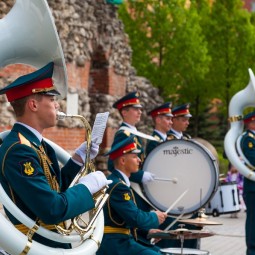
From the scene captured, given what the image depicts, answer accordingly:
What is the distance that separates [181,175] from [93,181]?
3.36m

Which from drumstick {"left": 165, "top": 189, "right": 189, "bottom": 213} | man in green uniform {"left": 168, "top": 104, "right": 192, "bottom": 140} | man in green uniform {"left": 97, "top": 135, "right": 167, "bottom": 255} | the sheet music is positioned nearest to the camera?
the sheet music

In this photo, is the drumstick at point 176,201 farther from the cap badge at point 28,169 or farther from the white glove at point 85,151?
the cap badge at point 28,169

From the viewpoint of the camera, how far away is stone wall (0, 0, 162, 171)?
1200 cm

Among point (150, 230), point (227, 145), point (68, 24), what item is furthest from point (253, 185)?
point (68, 24)

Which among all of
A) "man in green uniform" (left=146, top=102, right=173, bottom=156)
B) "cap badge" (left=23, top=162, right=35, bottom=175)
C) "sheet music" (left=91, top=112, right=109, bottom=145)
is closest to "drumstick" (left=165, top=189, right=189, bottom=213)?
"man in green uniform" (left=146, top=102, right=173, bottom=156)

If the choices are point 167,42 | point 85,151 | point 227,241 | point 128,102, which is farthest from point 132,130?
point 167,42

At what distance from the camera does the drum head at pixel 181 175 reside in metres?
6.50

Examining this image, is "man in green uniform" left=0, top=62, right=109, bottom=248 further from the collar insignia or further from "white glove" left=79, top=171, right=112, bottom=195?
the collar insignia

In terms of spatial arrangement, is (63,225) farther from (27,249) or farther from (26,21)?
(26,21)

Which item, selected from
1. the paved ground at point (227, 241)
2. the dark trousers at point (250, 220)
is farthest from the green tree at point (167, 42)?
the dark trousers at point (250, 220)

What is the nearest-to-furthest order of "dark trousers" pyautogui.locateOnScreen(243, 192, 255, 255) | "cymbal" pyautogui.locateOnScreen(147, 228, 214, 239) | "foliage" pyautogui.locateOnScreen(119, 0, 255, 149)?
"cymbal" pyautogui.locateOnScreen(147, 228, 214, 239) → "dark trousers" pyautogui.locateOnScreen(243, 192, 255, 255) → "foliage" pyautogui.locateOnScreen(119, 0, 255, 149)

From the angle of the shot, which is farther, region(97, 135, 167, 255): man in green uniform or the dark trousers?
the dark trousers

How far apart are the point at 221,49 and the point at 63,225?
2376 cm

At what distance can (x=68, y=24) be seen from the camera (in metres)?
12.0
